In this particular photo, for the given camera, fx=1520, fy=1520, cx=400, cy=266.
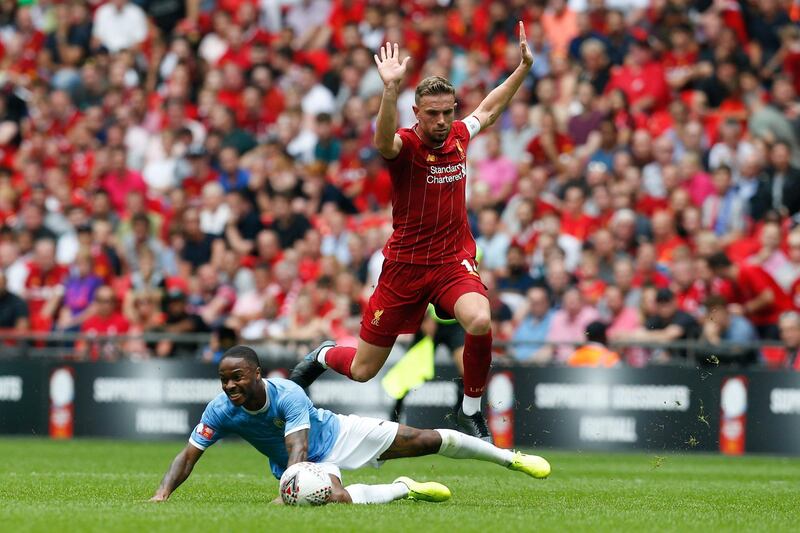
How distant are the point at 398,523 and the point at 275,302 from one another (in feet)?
35.0

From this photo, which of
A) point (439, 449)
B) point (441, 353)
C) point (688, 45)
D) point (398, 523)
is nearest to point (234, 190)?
point (441, 353)

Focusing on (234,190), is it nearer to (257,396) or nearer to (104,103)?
(104,103)

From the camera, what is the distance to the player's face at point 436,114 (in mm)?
10469

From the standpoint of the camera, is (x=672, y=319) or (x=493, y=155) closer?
(x=672, y=319)

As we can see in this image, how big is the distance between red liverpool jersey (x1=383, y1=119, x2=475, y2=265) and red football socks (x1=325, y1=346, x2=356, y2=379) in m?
0.87

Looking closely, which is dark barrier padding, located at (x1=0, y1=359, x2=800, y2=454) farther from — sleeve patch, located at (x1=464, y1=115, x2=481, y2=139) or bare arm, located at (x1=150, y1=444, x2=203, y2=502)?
bare arm, located at (x1=150, y1=444, x2=203, y2=502)

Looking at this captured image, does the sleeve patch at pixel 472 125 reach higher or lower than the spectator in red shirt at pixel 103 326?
higher

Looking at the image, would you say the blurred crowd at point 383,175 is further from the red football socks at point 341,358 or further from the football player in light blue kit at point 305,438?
the football player in light blue kit at point 305,438

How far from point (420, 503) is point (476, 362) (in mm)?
1115

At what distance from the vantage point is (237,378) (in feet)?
31.3

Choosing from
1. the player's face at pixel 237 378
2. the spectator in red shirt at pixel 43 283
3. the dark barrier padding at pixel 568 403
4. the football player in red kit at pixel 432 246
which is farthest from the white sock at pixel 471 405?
the spectator in red shirt at pixel 43 283

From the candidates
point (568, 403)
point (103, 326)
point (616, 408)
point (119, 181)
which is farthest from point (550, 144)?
point (119, 181)

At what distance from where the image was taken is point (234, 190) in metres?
21.4

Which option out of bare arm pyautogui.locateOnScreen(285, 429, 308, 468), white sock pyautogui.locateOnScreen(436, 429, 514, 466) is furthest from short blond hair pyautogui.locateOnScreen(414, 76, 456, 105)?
bare arm pyautogui.locateOnScreen(285, 429, 308, 468)
